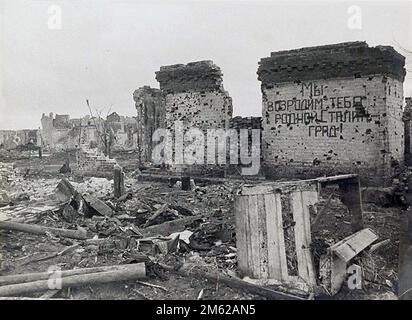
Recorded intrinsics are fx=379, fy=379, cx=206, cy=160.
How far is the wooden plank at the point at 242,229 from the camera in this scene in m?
5.23

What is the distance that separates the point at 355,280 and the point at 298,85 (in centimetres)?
718

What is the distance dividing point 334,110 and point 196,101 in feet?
17.1

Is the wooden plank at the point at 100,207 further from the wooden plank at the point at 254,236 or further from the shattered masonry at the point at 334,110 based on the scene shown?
the shattered masonry at the point at 334,110

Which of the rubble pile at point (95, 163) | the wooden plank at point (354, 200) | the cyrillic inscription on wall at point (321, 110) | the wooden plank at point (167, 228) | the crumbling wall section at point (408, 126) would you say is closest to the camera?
the wooden plank at point (354, 200)

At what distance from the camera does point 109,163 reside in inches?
720

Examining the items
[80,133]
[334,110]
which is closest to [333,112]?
[334,110]

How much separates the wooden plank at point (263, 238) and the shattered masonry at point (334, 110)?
6301 mm

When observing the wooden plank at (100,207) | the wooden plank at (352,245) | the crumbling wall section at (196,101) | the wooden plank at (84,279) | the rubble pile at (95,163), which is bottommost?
the wooden plank at (84,279)

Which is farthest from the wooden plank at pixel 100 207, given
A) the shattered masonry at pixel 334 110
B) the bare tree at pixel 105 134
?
the bare tree at pixel 105 134

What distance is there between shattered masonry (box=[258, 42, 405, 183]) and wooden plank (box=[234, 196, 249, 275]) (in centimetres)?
640

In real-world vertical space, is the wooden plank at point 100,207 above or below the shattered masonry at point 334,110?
below

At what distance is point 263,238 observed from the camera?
5180 millimetres

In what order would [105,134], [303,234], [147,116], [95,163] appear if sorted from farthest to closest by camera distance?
[105,134] → [95,163] → [147,116] → [303,234]

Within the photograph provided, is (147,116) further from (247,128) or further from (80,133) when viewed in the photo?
(80,133)
